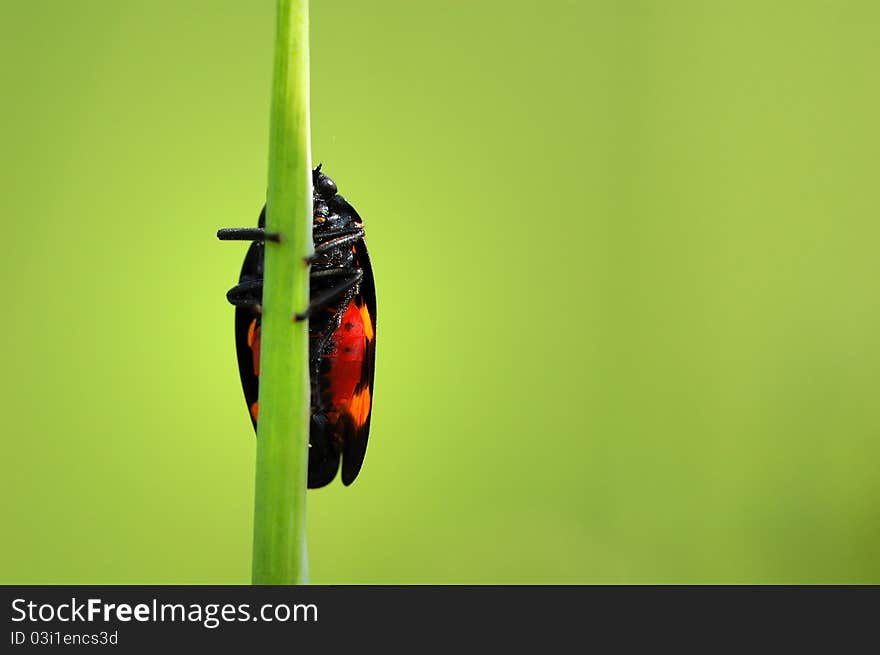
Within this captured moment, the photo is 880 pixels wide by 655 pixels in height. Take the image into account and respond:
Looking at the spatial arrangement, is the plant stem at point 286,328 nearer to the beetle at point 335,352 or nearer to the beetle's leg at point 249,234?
the beetle's leg at point 249,234

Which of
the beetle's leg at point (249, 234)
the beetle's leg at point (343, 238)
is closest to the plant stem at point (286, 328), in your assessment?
the beetle's leg at point (249, 234)

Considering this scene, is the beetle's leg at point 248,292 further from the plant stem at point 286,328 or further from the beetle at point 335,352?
the plant stem at point 286,328

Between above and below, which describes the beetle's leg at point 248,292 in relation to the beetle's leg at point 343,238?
below

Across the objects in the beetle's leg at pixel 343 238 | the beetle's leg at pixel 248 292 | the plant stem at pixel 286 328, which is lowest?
the plant stem at pixel 286 328

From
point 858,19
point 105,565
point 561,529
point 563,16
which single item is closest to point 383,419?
point 561,529

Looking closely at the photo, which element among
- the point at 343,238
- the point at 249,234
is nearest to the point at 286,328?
the point at 249,234

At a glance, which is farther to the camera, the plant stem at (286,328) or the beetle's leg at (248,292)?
the beetle's leg at (248,292)
